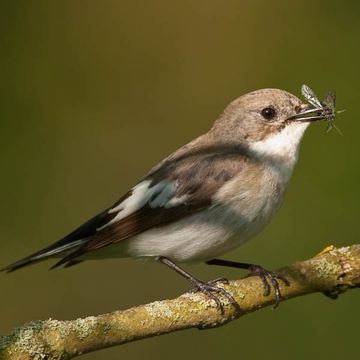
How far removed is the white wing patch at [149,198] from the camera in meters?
4.48

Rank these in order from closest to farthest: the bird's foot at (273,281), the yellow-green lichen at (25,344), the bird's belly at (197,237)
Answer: the yellow-green lichen at (25,344) < the bird's foot at (273,281) < the bird's belly at (197,237)

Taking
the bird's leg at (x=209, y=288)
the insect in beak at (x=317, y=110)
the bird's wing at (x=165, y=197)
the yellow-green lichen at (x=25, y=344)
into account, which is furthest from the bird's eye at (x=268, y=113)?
the yellow-green lichen at (x=25, y=344)

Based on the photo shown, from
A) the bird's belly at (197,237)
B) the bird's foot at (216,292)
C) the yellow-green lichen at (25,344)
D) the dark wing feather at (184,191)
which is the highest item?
the dark wing feather at (184,191)

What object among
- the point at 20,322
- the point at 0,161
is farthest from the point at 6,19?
the point at 20,322

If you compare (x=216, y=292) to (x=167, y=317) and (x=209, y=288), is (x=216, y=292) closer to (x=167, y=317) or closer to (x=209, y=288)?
(x=209, y=288)

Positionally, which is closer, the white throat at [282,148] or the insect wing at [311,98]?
the white throat at [282,148]

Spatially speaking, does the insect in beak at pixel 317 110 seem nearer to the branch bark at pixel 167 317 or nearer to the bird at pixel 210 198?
the bird at pixel 210 198

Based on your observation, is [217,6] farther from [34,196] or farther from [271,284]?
[271,284]

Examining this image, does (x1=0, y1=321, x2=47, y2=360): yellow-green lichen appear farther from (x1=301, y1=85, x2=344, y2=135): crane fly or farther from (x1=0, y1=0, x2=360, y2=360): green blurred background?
(x1=301, y1=85, x2=344, y2=135): crane fly

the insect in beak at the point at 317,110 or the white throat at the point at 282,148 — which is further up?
the insect in beak at the point at 317,110

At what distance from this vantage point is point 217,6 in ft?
19.5

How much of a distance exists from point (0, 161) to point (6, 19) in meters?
0.93

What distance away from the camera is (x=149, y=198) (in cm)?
452

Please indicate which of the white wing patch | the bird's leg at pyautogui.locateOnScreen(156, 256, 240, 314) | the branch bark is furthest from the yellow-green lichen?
the white wing patch
